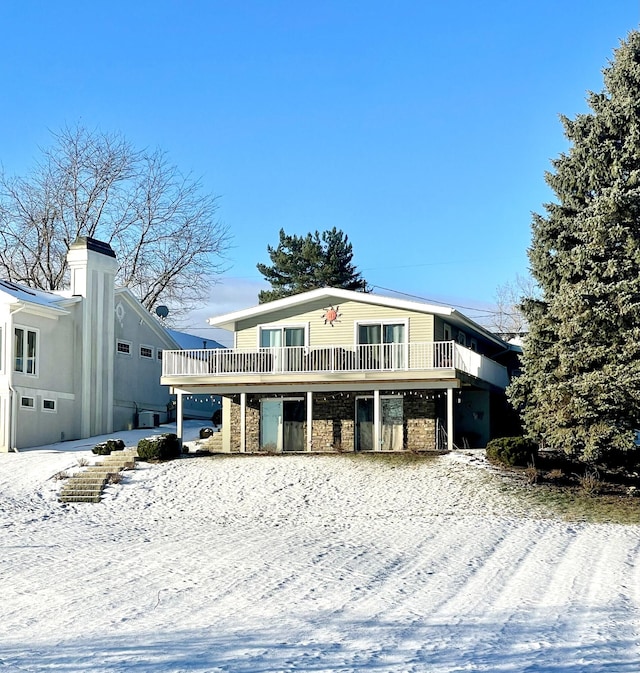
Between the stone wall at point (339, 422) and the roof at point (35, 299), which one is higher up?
the roof at point (35, 299)

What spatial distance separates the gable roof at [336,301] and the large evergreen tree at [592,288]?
4.21 meters

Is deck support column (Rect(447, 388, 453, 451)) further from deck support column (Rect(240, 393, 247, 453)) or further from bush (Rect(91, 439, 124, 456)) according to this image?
bush (Rect(91, 439, 124, 456))

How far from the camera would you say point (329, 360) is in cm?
3123

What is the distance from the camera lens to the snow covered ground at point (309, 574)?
12.0 m

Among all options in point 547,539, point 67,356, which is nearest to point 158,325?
point 67,356

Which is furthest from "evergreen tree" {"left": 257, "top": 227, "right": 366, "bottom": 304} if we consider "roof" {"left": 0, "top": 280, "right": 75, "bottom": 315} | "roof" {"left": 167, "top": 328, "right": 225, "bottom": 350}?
"roof" {"left": 0, "top": 280, "right": 75, "bottom": 315}

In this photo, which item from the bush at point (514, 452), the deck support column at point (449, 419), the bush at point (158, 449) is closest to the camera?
the bush at point (514, 452)

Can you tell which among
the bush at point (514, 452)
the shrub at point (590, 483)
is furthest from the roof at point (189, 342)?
the shrub at point (590, 483)

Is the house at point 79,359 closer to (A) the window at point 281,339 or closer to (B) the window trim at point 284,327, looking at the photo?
(B) the window trim at point 284,327

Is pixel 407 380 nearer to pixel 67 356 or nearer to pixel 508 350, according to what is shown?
pixel 508 350

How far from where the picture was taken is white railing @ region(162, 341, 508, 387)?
30516mm

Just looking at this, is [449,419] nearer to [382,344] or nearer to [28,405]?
[382,344]

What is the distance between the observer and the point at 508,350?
38.3 meters

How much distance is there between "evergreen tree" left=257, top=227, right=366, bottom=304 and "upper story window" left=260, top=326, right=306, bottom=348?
69.7 ft
